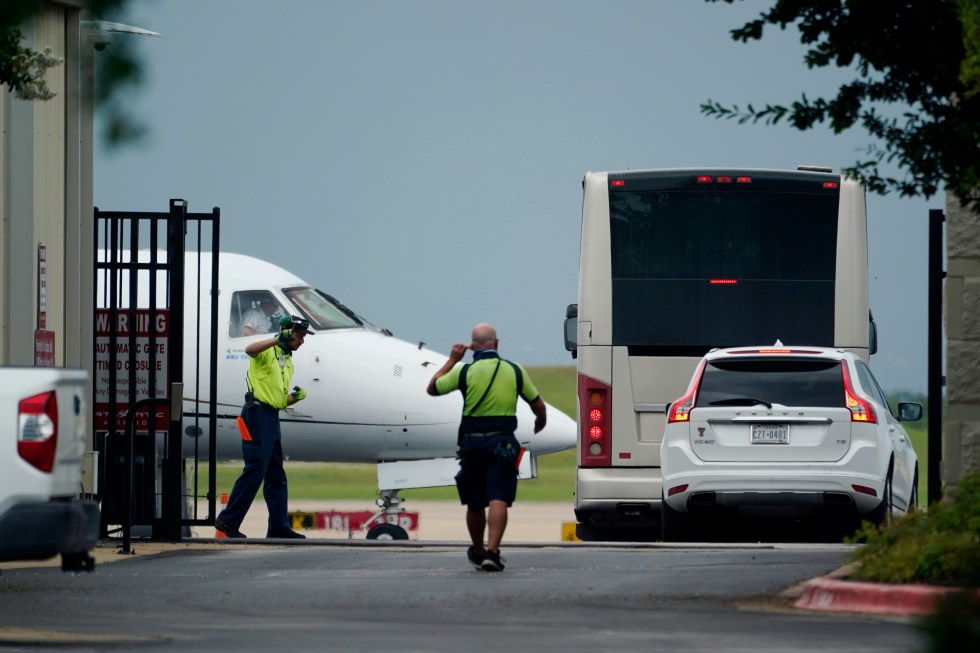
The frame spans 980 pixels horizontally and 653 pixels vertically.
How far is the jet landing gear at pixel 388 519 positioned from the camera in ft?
62.6

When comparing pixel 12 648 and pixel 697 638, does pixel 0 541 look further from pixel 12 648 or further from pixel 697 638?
pixel 697 638

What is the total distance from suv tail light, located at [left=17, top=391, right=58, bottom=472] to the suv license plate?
24.3 ft

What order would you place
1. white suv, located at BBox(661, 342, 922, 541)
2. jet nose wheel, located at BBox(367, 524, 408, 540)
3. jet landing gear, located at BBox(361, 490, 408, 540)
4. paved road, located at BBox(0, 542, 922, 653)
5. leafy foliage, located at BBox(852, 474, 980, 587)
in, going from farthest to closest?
jet landing gear, located at BBox(361, 490, 408, 540) → jet nose wheel, located at BBox(367, 524, 408, 540) → white suv, located at BBox(661, 342, 922, 541) → leafy foliage, located at BBox(852, 474, 980, 587) → paved road, located at BBox(0, 542, 922, 653)

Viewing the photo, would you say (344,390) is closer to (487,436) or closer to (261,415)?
(261,415)

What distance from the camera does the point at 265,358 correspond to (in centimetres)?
1747

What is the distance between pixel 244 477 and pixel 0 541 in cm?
946

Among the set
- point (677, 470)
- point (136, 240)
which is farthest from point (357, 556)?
point (136, 240)

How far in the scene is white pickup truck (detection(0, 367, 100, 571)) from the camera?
7.96m

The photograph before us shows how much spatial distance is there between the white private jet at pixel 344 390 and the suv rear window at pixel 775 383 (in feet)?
18.1

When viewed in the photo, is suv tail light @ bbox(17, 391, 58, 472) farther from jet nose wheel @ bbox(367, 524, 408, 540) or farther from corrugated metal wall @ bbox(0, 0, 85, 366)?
jet nose wheel @ bbox(367, 524, 408, 540)

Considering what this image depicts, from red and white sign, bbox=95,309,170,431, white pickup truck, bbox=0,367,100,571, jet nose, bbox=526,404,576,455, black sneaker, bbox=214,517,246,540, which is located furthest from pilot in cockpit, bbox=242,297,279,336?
white pickup truck, bbox=0,367,100,571

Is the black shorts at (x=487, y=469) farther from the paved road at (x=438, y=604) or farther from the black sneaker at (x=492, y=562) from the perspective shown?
the paved road at (x=438, y=604)

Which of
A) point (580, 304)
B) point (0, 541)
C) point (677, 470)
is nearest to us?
point (0, 541)

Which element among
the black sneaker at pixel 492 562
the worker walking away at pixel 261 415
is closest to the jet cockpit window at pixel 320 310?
the worker walking away at pixel 261 415
